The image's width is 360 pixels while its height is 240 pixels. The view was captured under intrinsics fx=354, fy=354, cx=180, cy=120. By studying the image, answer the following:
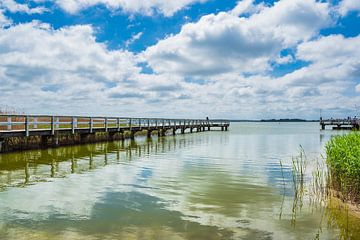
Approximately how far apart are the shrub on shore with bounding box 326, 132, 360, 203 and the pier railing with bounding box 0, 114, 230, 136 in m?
17.9

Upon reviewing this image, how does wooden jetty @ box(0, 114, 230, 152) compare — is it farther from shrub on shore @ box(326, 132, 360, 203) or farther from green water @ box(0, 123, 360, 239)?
shrub on shore @ box(326, 132, 360, 203)

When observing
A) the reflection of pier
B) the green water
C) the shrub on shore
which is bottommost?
the green water

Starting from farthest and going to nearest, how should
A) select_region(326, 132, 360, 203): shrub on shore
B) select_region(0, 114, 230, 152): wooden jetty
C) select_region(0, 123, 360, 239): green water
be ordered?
select_region(0, 114, 230, 152): wooden jetty
select_region(326, 132, 360, 203): shrub on shore
select_region(0, 123, 360, 239): green water

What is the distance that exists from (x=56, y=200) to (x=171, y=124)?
43.2 m

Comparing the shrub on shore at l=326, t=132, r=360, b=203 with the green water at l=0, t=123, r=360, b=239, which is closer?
the green water at l=0, t=123, r=360, b=239

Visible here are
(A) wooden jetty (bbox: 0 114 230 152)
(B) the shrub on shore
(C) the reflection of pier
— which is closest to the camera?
(B) the shrub on shore

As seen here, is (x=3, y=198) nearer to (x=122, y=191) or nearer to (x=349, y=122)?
(x=122, y=191)

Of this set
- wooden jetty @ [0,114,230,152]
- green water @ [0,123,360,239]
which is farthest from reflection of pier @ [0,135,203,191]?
wooden jetty @ [0,114,230,152]

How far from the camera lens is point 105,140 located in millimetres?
34312

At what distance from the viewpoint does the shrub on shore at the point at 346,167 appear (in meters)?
10.5

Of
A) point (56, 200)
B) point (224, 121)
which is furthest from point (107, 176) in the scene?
point (224, 121)

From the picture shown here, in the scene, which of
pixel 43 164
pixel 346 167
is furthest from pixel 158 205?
pixel 43 164

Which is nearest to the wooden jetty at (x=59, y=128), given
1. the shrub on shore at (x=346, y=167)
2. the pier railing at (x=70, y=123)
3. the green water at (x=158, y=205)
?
the pier railing at (x=70, y=123)

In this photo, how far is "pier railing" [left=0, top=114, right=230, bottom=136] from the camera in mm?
22275
